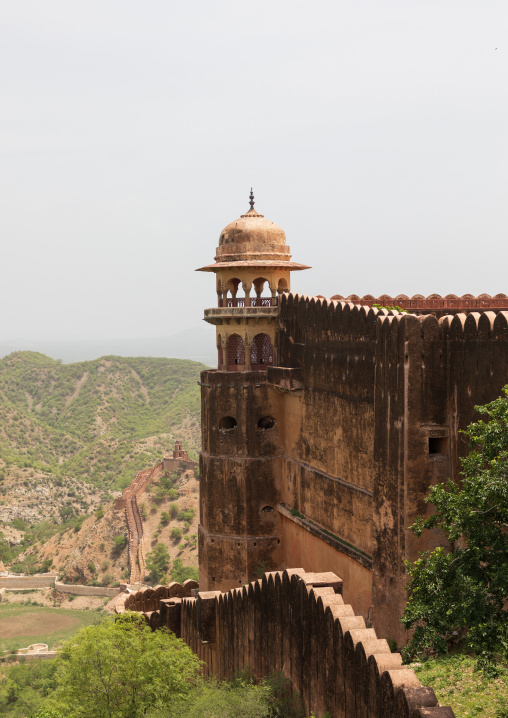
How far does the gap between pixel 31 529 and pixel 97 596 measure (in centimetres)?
2179

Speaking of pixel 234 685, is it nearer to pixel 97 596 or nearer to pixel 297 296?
pixel 297 296

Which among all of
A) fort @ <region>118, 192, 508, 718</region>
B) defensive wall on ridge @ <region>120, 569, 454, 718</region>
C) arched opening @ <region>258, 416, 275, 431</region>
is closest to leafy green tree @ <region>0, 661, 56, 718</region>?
fort @ <region>118, 192, 508, 718</region>

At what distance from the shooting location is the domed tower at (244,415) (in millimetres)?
21109

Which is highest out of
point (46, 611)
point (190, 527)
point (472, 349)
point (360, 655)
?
point (472, 349)

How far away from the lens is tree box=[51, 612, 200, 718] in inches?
598

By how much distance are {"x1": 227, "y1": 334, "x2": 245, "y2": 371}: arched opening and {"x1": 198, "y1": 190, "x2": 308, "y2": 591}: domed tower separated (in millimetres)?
26

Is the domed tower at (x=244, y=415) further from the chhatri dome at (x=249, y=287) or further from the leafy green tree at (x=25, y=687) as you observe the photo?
the leafy green tree at (x=25, y=687)

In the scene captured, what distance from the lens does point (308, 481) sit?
19.2m

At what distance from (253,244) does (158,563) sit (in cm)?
3402

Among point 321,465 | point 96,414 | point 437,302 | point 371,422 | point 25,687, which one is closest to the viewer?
point 371,422

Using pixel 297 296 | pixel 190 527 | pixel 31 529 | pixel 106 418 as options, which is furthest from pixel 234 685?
pixel 106 418

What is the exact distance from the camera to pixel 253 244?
21.3 meters

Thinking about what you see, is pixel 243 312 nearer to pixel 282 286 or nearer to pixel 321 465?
pixel 282 286

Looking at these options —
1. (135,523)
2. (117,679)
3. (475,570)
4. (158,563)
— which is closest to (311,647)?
(475,570)
